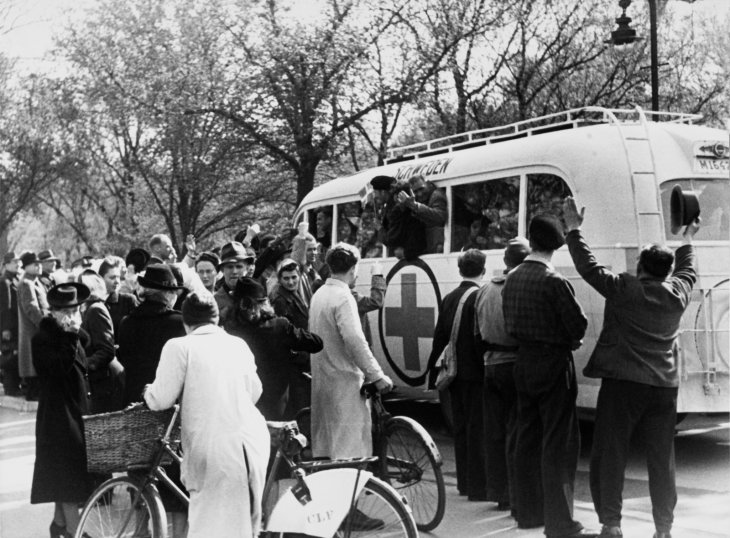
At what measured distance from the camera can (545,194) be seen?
10234 millimetres

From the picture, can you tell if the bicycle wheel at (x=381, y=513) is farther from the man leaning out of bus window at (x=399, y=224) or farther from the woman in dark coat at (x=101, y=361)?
the man leaning out of bus window at (x=399, y=224)

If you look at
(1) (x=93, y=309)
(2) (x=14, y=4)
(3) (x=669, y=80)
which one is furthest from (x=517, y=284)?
(3) (x=669, y=80)

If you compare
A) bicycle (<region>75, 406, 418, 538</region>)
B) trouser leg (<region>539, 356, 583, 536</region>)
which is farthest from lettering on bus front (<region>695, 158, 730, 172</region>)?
bicycle (<region>75, 406, 418, 538</region>)

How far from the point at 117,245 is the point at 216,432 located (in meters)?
29.6

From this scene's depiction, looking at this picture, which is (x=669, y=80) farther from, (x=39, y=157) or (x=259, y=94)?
(x=39, y=157)

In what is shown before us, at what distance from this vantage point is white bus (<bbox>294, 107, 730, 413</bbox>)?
934 cm

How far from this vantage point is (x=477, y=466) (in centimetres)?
859

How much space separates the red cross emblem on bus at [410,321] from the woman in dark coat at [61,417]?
4.84 metres

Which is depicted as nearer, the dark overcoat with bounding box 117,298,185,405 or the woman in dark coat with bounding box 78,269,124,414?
the dark overcoat with bounding box 117,298,185,405

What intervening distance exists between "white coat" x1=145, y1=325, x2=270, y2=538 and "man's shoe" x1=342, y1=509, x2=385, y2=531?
0.46m

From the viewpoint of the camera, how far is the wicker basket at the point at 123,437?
6090 millimetres

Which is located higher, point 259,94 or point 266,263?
point 259,94

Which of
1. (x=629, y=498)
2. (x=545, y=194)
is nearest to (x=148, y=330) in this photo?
(x=629, y=498)

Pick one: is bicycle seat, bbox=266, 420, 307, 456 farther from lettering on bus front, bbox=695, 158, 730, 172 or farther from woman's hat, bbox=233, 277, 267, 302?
lettering on bus front, bbox=695, 158, 730, 172
